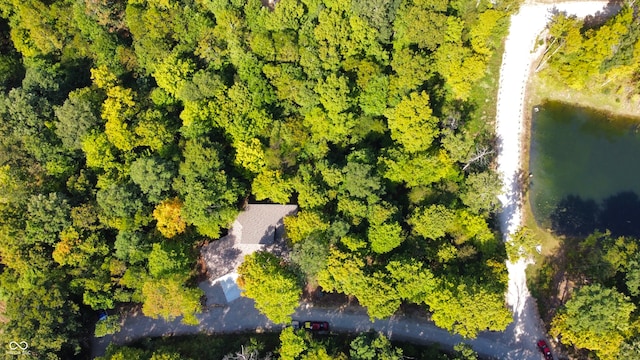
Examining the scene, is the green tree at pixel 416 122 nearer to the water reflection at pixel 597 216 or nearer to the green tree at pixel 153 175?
the water reflection at pixel 597 216

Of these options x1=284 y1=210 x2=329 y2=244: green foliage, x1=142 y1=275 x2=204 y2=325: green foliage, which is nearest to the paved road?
x1=142 y1=275 x2=204 y2=325: green foliage

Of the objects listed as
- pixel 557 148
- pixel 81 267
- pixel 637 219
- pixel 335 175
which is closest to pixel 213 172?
pixel 335 175

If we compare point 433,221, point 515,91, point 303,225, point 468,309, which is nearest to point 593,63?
point 515,91

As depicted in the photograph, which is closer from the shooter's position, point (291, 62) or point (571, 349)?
point (571, 349)

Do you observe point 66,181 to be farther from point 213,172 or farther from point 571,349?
point 571,349

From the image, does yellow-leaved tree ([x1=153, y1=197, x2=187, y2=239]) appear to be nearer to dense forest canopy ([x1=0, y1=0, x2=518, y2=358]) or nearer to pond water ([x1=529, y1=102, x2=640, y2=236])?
dense forest canopy ([x1=0, y1=0, x2=518, y2=358])

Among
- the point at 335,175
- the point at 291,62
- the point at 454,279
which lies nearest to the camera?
the point at 454,279
